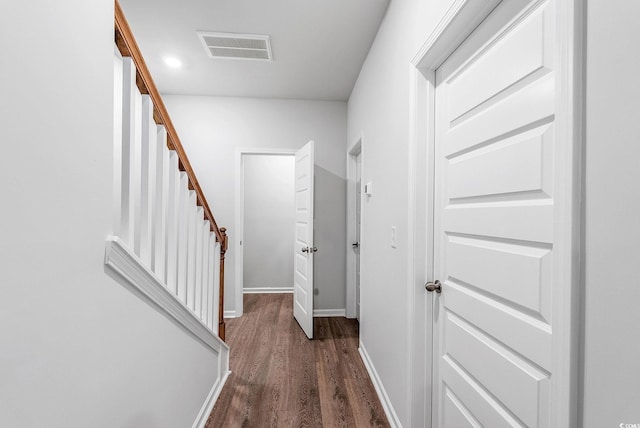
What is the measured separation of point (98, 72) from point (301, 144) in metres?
2.83

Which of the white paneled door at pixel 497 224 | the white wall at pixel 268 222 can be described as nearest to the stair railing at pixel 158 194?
the white paneled door at pixel 497 224

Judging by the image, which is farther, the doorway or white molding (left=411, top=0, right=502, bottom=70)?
the doorway

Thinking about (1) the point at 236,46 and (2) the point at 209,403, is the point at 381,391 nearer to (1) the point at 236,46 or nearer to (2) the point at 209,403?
(2) the point at 209,403

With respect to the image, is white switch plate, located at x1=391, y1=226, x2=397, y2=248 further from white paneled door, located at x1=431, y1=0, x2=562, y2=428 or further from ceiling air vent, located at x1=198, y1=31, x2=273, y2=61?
ceiling air vent, located at x1=198, y1=31, x2=273, y2=61

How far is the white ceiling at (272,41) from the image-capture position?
2.05 meters

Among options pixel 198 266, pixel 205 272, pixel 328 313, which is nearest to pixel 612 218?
pixel 198 266

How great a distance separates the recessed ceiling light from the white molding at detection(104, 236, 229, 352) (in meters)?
2.32

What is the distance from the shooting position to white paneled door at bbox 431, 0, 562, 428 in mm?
800

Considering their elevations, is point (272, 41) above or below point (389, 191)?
above

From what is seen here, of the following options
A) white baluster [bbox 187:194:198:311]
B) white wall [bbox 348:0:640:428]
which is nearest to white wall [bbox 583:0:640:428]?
white wall [bbox 348:0:640:428]

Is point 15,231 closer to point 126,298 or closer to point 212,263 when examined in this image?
point 126,298

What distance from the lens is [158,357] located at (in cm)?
125

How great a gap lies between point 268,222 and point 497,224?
406 cm

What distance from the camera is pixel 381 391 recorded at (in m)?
2.01
